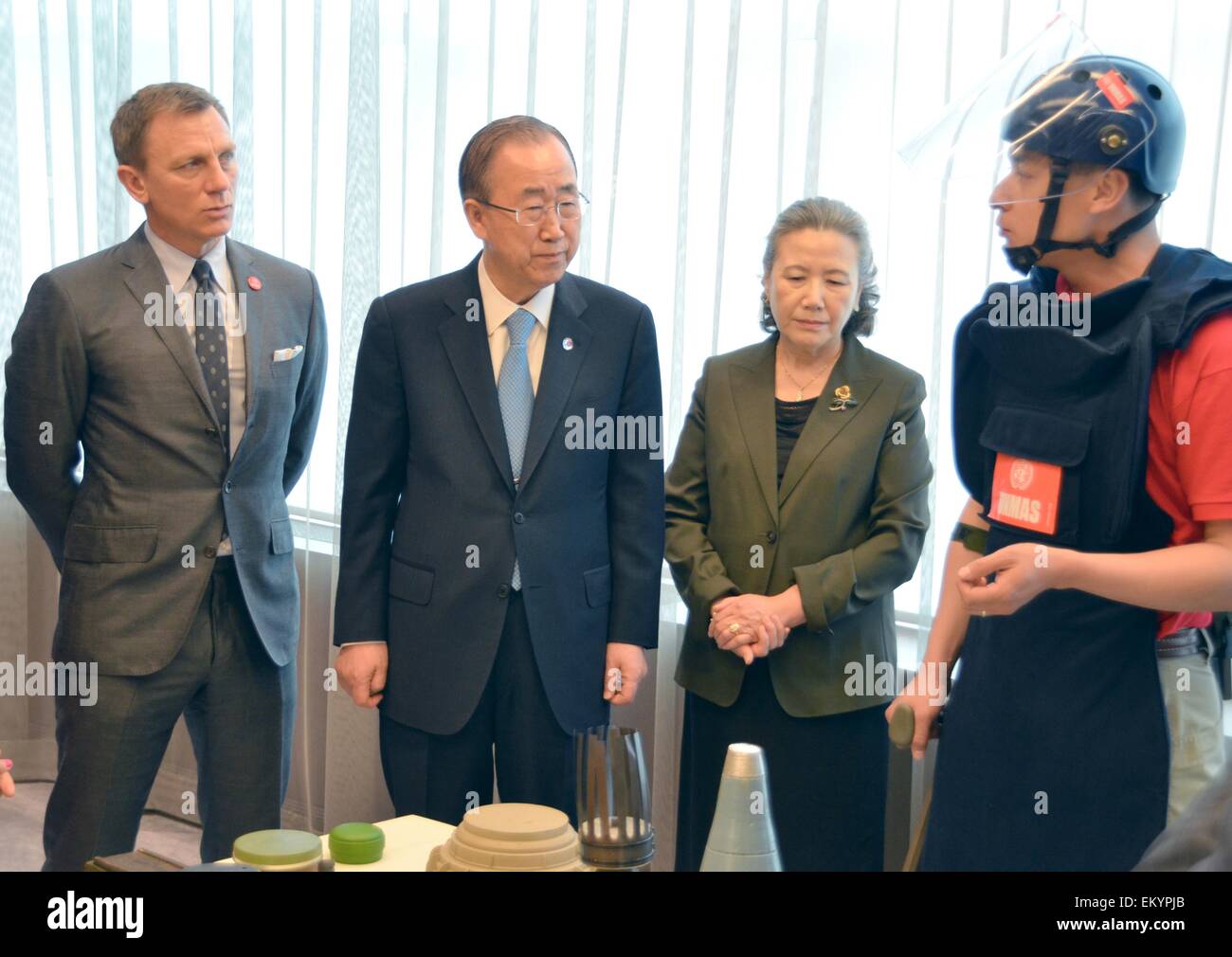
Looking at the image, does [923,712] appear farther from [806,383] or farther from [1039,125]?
[1039,125]

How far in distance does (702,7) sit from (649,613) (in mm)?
1385

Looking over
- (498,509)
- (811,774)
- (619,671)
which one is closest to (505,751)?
(619,671)

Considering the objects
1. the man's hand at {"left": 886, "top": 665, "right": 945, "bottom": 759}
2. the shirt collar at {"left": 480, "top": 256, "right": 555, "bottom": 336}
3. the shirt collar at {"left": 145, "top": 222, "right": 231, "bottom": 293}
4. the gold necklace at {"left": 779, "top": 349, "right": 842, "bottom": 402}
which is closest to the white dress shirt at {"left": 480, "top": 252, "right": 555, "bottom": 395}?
the shirt collar at {"left": 480, "top": 256, "right": 555, "bottom": 336}

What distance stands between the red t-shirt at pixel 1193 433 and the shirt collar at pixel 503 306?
1.08 m

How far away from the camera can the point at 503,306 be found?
243cm

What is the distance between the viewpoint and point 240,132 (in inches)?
152

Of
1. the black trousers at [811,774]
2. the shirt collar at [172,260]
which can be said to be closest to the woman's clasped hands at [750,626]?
the black trousers at [811,774]

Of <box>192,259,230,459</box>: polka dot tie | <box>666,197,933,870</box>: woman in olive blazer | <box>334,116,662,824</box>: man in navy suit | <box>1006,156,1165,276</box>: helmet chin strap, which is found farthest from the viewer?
<box>192,259,230,459</box>: polka dot tie

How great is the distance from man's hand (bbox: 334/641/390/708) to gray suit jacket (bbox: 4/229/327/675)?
0.29m

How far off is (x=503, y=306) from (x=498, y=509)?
365 millimetres

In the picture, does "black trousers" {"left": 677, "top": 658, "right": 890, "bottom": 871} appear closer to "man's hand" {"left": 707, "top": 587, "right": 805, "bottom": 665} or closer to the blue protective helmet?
"man's hand" {"left": 707, "top": 587, "right": 805, "bottom": 665}

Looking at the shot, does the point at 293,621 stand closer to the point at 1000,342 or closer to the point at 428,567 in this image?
the point at 428,567

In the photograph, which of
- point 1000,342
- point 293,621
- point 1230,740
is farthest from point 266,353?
point 1230,740

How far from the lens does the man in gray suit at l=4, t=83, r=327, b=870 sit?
2543mm
